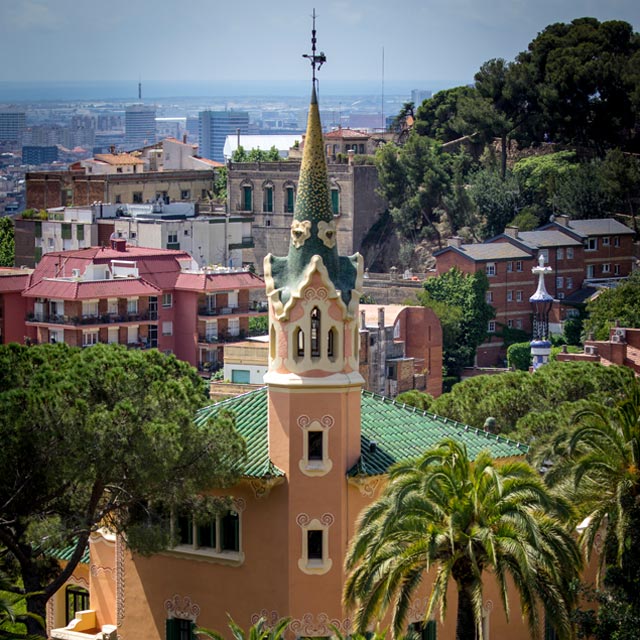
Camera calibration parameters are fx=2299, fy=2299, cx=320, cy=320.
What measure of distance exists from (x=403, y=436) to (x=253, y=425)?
9.36 ft

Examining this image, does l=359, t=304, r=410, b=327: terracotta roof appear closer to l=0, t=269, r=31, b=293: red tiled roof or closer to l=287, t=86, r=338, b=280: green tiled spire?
l=0, t=269, r=31, b=293: red tiled roof

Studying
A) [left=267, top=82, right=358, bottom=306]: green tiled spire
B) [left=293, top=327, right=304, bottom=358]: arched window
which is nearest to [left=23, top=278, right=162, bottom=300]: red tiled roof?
[left=267, top=82, right=358, bottom=306]: green tiled spire

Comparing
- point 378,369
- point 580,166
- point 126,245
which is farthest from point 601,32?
point 378,369

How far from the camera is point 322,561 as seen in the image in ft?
132

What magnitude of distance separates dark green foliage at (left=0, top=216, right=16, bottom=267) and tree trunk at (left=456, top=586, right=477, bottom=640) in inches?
3971

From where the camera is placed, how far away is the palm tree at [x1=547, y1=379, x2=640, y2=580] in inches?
1484

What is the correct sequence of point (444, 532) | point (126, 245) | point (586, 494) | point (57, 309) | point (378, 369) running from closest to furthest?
point (444, 532) → point (586, 494) → point (378, 369) → point (57, 309) → point (126, 245)

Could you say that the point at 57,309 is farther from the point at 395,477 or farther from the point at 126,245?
the point at 395,477

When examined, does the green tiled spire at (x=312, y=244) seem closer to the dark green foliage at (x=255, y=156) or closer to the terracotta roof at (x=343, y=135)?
the terracotta roof at (x=343, y=135)

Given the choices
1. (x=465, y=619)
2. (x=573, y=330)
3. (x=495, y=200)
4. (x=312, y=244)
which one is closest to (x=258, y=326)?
(x=573, y=330)

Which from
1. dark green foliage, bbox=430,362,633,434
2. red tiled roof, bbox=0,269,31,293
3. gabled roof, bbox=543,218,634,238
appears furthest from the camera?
gabled roof, bbox=543,218,634,238

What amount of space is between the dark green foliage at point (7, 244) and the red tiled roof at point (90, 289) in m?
31.2

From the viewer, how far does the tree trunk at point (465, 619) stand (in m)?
36.4

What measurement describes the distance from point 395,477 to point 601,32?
9539 cm
